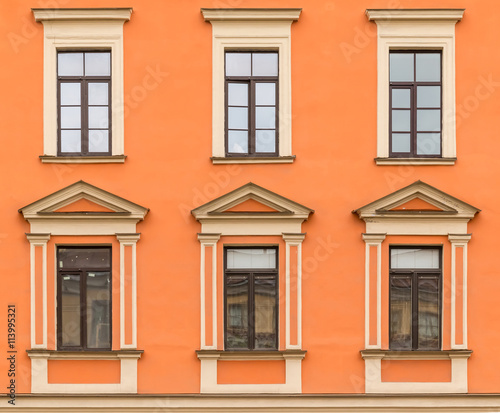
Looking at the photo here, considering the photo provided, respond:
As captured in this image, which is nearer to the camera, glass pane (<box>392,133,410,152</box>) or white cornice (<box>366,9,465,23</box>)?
white cornice (<box>366,9,465,23</box>)

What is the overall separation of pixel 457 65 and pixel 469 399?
230 inches

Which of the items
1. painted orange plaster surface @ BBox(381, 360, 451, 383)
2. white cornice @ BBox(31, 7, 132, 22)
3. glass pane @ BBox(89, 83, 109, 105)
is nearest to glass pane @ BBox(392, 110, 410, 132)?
painted orange plaster surface @ BBox(381, 360, 451, 383)

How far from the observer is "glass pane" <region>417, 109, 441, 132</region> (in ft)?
43.9

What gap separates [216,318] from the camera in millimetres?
13039

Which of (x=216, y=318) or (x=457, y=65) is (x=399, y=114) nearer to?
(x=457, y=65)

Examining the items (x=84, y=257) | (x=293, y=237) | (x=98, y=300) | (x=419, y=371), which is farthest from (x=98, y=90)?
(x=419, y=371)

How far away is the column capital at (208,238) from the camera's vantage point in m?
13.0

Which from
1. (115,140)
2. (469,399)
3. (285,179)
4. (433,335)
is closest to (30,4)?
(115,140)

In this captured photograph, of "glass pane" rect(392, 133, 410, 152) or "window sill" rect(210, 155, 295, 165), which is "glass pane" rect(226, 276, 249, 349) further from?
"glass pane" rect(392, 133, 410, 152)

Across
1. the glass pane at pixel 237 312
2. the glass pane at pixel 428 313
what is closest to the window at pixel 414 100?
the glass pane at pixel 428 313

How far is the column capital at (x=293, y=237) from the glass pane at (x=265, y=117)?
194 centimetres

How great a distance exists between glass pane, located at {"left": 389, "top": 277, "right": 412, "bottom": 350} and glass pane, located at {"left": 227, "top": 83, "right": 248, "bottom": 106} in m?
4.14

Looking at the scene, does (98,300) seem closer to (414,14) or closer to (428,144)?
(428,144)

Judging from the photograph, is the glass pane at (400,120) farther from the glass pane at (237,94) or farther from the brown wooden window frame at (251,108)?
the glass pane at (237,94)
